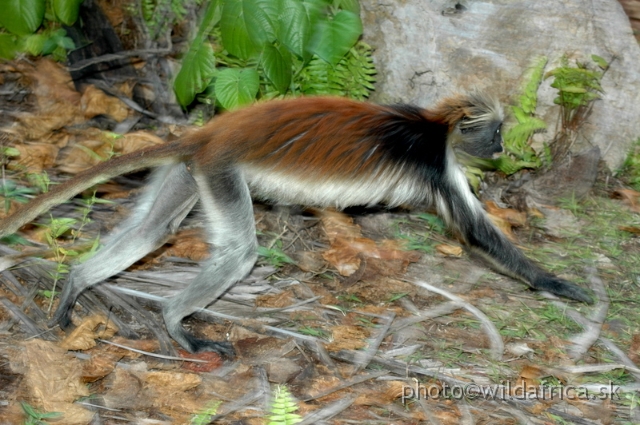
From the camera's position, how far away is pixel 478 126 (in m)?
5.27

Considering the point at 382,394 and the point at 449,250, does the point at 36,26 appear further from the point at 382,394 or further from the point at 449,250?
the point at 382,394

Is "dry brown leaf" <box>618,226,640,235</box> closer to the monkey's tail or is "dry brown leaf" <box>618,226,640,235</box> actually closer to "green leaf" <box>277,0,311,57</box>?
"green leaf" <box>277,0,311,57</box>

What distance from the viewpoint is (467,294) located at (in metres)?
5.64

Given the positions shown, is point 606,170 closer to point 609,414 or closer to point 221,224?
point 609,414

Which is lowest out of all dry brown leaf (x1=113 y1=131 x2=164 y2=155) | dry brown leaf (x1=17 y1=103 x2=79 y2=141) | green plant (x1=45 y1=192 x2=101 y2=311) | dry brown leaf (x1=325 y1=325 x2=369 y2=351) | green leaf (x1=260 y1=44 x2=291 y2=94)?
dry brown leaf (x1=325 y1=325 x2=369 y2=351)

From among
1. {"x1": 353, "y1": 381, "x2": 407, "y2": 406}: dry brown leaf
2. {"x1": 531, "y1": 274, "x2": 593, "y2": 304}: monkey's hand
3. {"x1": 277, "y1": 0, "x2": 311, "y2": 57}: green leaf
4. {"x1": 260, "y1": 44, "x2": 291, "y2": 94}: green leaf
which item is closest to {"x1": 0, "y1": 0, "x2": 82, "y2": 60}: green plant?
{"x1": 260, "y1": 44, "x2": 291, "y2": 94}: green leaf

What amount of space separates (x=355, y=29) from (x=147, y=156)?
2.46 metres

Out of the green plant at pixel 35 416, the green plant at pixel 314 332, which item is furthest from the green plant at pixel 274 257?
the green plant at pixel 35 416

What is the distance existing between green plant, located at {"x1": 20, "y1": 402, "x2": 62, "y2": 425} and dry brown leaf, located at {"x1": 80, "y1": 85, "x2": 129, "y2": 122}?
13.9ft

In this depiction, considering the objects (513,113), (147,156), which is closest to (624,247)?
(513,113)

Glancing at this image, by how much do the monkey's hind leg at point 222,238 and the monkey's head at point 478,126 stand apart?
1664mm

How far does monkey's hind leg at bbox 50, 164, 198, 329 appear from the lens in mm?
4789

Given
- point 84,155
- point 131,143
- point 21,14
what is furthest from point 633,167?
point 21,14

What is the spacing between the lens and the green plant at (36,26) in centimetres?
654
